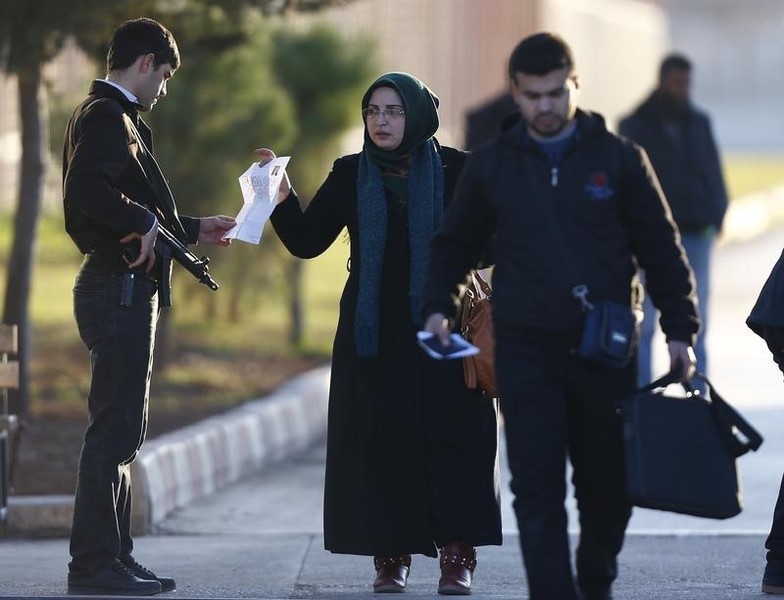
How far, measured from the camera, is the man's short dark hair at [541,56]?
4.89 meters

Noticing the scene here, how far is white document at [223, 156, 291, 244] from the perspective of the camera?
607 centimetres

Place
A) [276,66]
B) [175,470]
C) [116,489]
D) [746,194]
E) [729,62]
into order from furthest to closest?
[729,62], [746,194], [276,66], [175,470], [116,489]

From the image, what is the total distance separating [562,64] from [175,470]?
4372 millimetres

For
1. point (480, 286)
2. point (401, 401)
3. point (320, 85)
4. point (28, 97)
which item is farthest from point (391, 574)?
point (320, 85)

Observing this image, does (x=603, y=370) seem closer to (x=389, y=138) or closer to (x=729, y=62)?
(x=389, y=138)

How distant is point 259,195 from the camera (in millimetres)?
6184

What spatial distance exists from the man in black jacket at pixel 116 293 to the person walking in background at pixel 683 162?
15.7ft

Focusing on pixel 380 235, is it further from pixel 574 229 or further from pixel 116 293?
pixel 574 229

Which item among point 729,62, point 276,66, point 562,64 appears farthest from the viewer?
point 729,62

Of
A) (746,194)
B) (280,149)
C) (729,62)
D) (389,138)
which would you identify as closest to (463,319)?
(389,138)

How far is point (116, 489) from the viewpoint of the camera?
→ 19.7 feet

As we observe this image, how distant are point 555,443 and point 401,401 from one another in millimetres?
1186

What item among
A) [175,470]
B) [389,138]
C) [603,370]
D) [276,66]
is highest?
[276,66]

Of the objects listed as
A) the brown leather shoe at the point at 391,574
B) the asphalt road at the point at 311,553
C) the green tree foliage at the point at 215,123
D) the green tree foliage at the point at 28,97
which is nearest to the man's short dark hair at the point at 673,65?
the asphalt road at the point at 311,553
